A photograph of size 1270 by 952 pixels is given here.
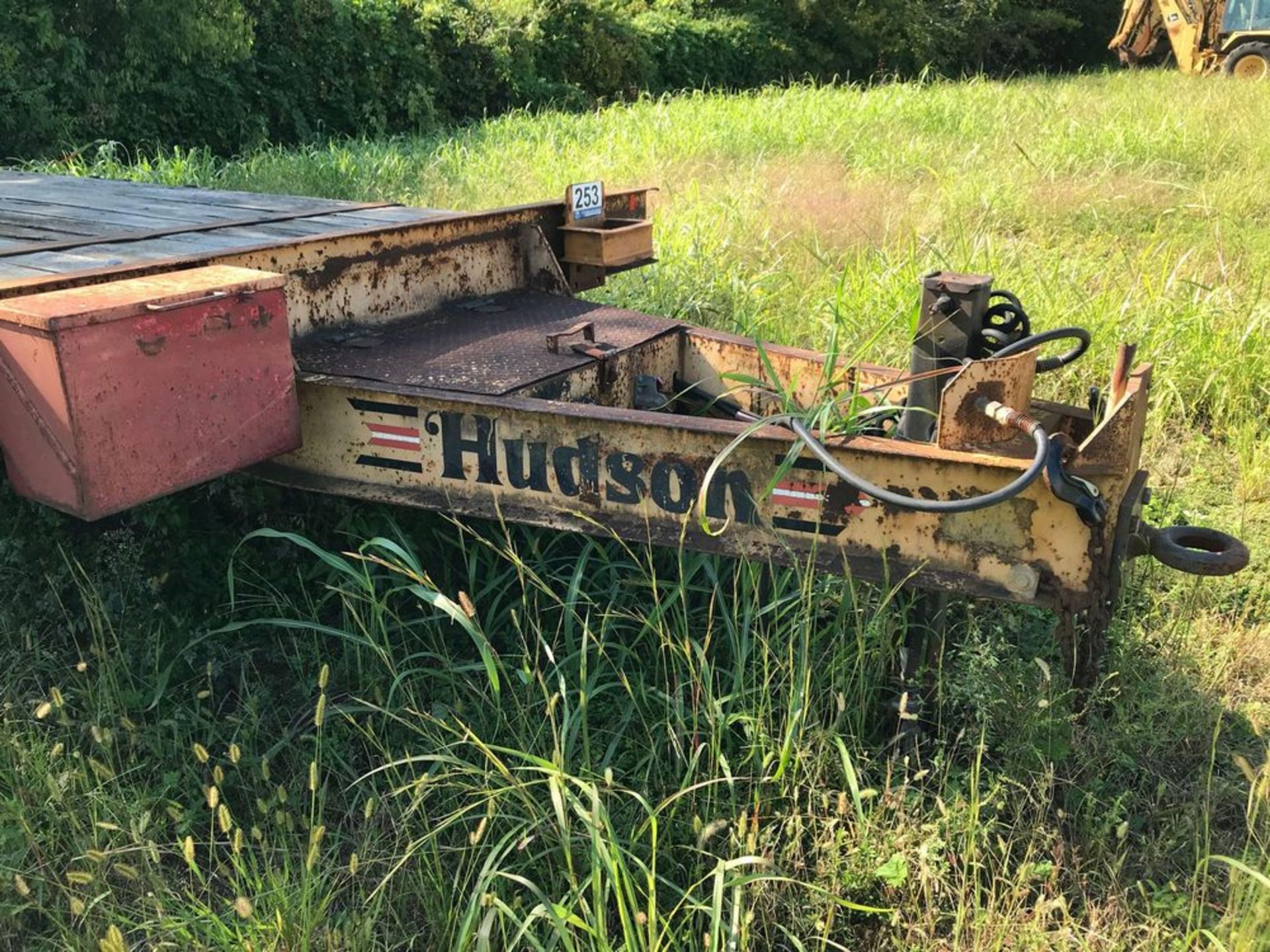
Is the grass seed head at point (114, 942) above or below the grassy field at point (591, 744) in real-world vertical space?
above

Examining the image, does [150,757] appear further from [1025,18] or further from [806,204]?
[1025,18]

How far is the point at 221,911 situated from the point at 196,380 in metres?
1.10

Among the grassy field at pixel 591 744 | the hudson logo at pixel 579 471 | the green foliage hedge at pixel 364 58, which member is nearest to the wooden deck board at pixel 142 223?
the grassy field at pixel 591 744

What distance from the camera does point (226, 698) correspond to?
2902mm

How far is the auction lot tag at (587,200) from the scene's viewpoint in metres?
3.65

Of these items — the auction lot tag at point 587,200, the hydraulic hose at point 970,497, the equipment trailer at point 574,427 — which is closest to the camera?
the hydraulic hose at point 970,497

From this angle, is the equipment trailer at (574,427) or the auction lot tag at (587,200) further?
the auction lot tag at (587,200)

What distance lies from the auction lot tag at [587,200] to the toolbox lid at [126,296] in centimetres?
140

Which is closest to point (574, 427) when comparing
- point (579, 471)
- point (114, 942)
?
point (579, 471)

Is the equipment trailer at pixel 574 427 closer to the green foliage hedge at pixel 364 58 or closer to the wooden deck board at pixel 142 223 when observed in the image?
the wooden deck board at pixel 142 223

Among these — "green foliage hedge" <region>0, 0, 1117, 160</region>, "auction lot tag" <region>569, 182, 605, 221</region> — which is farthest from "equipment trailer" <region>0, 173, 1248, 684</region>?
"green foliage hedge" <region>0, 0, 1117, 160</region>

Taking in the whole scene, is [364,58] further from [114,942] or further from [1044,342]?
[114,942]

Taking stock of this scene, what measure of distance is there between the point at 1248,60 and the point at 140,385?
63.5 feet

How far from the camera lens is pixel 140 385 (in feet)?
7.27
